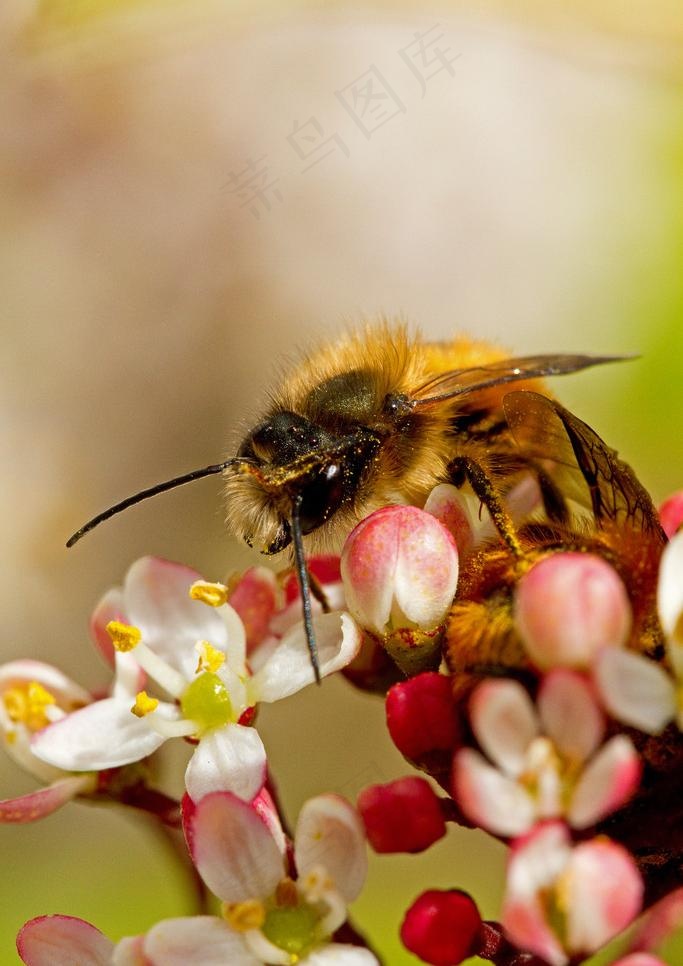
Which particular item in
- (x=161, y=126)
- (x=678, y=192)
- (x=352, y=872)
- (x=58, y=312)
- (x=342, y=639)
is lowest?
(x=678, y=192)

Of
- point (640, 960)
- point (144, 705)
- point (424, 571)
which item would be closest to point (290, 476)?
point (424, 571)

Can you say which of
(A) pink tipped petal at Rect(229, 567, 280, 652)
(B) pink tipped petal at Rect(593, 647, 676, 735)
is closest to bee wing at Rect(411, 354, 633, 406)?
(A) pink tipped petal at Rect(229, 567, 280, 652)

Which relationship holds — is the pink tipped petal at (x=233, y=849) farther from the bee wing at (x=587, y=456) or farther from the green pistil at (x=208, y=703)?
the bee wing at (x=587, y=456)

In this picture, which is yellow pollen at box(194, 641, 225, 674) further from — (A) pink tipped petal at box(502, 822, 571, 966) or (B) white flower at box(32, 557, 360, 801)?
(A) pink tipped petal at box(502, 822, 571, 966)

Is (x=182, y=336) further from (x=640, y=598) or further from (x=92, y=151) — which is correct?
(x=640, y=598)

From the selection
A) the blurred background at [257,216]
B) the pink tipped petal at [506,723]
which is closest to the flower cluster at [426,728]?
the pink tipped petal at [506,723]

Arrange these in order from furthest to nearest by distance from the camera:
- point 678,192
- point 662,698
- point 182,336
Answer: point 182,336 < point 678,192 < point 662,698

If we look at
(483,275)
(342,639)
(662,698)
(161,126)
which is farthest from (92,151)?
(662,698)
